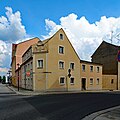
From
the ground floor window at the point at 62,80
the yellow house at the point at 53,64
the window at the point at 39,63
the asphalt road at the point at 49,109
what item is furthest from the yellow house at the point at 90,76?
the asphalt road at the point at 49,109

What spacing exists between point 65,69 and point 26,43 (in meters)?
32.1

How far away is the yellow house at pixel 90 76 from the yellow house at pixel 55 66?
209 centimetres

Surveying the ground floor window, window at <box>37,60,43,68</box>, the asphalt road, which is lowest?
the asphalt road

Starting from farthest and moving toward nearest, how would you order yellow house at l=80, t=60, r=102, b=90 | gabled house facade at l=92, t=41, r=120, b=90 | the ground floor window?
gabled house facade at l=92, t=41, r=120, b=90 < yellow house at l=80, t=60, r=102, b=90 < the ground floor window

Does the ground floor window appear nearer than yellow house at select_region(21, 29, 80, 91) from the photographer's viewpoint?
No

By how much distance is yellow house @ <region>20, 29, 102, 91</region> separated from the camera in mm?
40438

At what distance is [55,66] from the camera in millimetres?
41594

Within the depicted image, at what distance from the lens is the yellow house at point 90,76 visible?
157 ft

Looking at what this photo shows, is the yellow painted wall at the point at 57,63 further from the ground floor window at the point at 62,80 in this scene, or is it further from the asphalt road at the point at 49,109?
the asphalt road at the point at 49,109

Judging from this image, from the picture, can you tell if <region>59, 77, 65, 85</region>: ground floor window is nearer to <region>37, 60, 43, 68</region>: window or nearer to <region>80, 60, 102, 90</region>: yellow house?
<region>37, 60, 43, 68</region>: window

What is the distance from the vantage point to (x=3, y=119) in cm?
986

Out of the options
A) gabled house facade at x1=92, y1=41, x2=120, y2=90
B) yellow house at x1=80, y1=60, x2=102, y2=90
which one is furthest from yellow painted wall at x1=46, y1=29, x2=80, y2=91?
gabled house facade at x1=92, y1=41, x2=120, y2=90

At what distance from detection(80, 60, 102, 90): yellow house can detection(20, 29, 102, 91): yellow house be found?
2091 millimetres

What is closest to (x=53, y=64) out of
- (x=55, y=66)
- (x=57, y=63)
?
(x=55, y=66)
